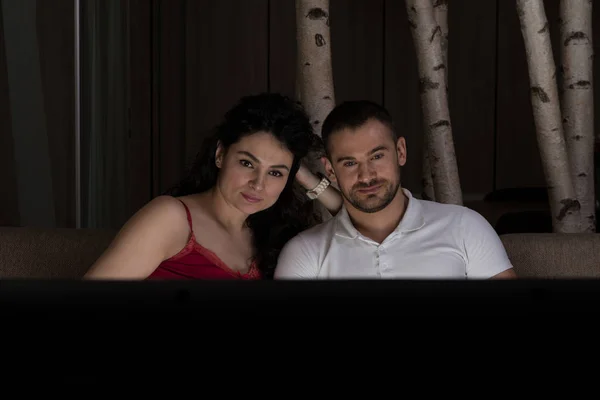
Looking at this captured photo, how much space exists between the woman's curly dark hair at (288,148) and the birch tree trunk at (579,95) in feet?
3.72

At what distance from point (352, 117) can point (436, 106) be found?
2.46 feet

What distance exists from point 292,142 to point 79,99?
69.5 inches

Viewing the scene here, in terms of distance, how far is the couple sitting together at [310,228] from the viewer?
206 cm

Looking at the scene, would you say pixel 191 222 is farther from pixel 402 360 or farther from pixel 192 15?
pixel 192 15

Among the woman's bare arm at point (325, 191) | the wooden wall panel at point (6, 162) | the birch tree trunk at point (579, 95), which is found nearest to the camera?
Result: the woman's bare arm at point (325, 191)

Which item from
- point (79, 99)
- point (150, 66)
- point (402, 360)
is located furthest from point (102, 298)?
point (150, 66)

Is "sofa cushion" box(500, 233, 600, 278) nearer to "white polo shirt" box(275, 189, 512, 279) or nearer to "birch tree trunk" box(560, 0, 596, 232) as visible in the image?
"white polo shirt" box(275, 189, 512, 279)

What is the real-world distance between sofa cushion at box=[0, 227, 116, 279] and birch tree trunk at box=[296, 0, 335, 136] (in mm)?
848

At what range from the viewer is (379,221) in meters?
2.19

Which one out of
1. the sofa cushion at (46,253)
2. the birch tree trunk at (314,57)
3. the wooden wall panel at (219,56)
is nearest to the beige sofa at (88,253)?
the sofa cushion at (46,253)

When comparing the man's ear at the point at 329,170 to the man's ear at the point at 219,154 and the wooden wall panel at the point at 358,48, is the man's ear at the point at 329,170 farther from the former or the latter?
the wooden wall panel at the point at 358,48

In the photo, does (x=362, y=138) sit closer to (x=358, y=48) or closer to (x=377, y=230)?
(x=377, y=230)

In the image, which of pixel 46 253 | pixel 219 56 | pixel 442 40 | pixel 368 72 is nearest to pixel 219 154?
pixel 46 253

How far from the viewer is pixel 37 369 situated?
0.41 metres
